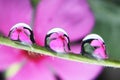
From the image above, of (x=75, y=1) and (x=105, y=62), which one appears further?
(x=75, y=1)

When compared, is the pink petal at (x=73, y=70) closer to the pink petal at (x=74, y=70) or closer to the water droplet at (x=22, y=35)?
the pink petal at (x=74, y=70)

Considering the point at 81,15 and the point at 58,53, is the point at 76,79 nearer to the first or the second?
the point at 81,15

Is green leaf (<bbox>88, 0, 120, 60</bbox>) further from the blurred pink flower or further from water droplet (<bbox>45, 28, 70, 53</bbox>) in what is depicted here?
water droplet (<bbox>45, 28, 70, 53</bbox>)

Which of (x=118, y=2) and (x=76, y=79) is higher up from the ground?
(x=118, y=2)

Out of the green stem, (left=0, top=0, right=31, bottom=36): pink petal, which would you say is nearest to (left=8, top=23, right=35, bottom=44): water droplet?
the green stem

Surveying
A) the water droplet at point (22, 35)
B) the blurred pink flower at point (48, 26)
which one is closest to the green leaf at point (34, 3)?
the blurred pink flower at point (48, 26)

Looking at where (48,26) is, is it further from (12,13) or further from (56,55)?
(56,55)

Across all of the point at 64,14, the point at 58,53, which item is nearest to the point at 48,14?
the point at 64,14
